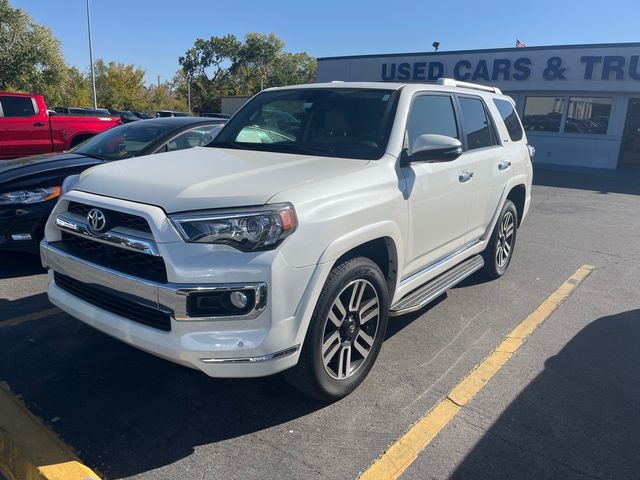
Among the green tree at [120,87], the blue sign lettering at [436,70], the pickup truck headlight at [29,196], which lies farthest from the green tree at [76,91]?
the pickup truck headlight at [29,196]

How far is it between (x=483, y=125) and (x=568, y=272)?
7.39 feet

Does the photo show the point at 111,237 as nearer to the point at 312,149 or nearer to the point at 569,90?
the point at 312,149

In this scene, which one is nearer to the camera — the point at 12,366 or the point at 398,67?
the point at 12,366

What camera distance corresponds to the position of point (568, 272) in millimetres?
6043

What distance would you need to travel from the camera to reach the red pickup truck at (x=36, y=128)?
1048 centimetres

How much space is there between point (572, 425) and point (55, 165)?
5.17 m

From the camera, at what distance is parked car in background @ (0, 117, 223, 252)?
492 cm

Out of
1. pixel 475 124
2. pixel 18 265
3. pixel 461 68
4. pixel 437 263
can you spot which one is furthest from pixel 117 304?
pixel 461 68

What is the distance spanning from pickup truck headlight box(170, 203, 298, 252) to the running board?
1279mm

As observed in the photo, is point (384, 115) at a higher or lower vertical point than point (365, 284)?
higher

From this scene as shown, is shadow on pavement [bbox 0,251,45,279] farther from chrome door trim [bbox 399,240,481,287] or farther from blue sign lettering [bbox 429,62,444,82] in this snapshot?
blue sign lettering [bbox 429,62,444,82]

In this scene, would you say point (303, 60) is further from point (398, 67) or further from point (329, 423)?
point (329, 423)

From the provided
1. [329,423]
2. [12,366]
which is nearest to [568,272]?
[329,423]

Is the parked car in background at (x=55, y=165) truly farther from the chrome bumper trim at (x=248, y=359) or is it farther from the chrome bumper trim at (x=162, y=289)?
the chrome bumper trim at (x=248, y=359)
